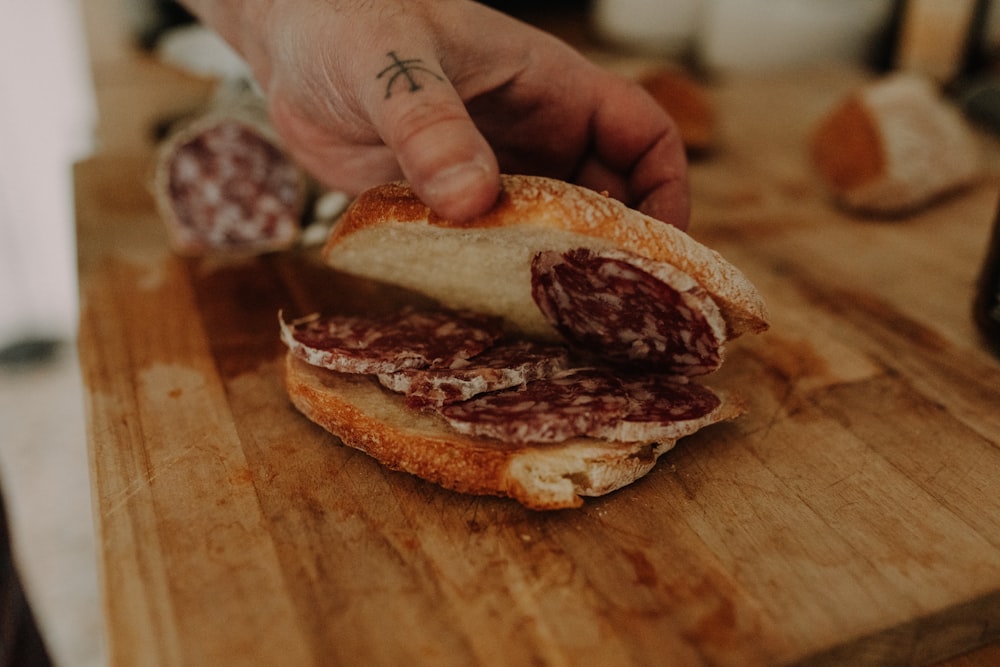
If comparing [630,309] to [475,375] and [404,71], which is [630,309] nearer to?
[475,375]

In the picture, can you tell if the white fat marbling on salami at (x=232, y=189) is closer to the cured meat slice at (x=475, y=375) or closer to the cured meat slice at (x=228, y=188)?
the cured meat slice at (x=228, y=188)

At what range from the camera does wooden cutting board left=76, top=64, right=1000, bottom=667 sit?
1.59 m

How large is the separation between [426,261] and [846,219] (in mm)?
1913

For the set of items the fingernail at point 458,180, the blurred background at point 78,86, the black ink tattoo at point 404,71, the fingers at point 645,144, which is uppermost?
the black ink tattoo at point 404,71

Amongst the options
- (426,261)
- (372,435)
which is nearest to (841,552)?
(372,435)

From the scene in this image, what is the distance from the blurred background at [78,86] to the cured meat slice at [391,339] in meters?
1.81

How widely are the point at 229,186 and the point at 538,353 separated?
1614mm

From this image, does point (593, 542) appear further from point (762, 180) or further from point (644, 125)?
point (762, 180)

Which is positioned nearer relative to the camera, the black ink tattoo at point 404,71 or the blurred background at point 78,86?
the black ink tattoo at point 404,71

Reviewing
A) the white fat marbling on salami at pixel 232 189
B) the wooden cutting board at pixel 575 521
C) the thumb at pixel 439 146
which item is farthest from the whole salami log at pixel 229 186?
the thumb at pixel 439 146

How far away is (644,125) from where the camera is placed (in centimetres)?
282

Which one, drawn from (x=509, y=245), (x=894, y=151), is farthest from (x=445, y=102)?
(x=894, y=151)

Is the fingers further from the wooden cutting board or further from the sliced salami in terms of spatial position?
the sliced salami

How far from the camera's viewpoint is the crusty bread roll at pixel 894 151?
338 centimetres
